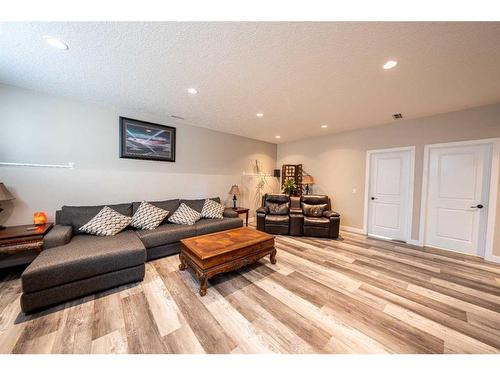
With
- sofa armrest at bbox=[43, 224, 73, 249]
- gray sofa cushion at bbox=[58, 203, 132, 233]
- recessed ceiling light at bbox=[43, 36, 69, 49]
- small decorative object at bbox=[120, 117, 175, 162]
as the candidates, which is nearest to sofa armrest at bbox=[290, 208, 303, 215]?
small decorative object at bbox=[120, 117, 175, 162]

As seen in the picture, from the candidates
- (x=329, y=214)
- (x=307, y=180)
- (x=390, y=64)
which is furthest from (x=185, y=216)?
(x=390, y=64)

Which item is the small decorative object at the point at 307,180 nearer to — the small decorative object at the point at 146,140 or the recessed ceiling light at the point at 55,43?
the small decorative object at the point at 146,140

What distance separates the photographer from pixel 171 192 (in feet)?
12.4

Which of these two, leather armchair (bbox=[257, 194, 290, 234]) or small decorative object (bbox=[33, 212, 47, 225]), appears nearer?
small decorative object (bbox=[33, 212, 47, 225])

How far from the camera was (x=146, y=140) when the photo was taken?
11.1ft

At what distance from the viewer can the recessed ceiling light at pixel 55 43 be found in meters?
1.53

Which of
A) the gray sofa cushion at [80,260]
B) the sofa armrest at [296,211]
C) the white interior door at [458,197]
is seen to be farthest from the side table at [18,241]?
the white interior door at [458,197]

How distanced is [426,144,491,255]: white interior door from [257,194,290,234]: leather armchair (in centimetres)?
270

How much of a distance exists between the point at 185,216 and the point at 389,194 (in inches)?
169

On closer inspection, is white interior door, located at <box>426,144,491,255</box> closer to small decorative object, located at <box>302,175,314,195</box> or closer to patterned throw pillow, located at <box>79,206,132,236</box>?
small decorative object, located at <box>302,175,314,195</box>

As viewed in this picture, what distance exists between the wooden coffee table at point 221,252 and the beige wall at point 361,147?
2944 mm

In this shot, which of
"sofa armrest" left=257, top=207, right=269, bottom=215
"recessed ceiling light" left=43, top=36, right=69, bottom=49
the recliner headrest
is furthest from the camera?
the recliner headrest

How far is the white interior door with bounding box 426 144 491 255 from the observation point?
292 cm
